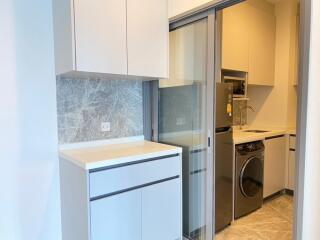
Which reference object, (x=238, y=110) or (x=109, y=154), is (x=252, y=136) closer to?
(x=238, y=110)

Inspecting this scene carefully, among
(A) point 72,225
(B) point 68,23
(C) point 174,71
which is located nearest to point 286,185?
(C) point 174,71

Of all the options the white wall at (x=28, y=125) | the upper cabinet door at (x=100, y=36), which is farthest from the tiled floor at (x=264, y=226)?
the upper cabinet door at (x=100, y=36)

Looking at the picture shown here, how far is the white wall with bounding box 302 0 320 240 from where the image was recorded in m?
1.31

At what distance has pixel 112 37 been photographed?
190 centimetres

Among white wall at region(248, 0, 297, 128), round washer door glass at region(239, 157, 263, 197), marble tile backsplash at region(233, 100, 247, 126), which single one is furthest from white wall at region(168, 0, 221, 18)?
white wall at region(248, 0, 297, 128)

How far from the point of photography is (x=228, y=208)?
255 cm

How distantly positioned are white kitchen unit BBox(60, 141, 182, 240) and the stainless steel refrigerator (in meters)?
0.45

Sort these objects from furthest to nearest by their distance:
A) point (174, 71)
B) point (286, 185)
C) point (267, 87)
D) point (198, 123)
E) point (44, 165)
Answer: point (267, 87), point (286, 185), point (174, 71), point (198, 123), point (44, 165)

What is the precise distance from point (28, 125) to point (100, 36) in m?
0.90

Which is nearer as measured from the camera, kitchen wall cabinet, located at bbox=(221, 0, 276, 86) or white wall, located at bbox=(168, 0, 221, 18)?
white wall, located at bbox=(168, 0, 221, 18)

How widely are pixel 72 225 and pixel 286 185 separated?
→ 9.51 ft

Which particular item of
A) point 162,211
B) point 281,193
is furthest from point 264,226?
point 162,211

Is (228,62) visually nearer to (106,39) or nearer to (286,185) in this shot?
(106,39)

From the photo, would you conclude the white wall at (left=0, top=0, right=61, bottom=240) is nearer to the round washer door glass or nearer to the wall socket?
the wall socket
